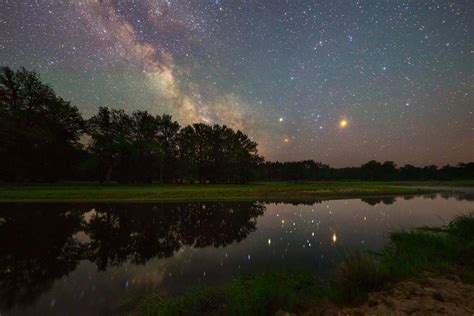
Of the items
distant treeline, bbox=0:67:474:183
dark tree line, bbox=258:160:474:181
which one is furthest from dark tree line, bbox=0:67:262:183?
dark tree line, bbox=258:160:474:181

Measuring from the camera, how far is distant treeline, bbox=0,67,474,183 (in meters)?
62.2

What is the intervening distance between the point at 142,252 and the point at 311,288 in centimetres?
895

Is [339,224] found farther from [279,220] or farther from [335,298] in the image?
[335,298]

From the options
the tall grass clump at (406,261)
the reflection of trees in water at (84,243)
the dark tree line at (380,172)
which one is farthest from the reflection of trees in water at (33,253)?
the dark tree line at (380,172)

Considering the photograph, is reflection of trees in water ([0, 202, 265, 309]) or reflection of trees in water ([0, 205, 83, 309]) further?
reflection of trees in water ([0, 202, 265, 309])

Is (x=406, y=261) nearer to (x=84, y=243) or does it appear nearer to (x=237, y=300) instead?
(x=237, y=300)

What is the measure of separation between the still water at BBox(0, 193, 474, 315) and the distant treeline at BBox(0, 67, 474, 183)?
165ft

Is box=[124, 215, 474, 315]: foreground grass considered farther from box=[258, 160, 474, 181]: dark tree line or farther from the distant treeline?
box=[258, 160, 474, 181]: dark tree line

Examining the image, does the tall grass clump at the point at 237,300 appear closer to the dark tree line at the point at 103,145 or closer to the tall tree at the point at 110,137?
the dark tree line at the point at 103,145

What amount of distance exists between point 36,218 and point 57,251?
11522mm

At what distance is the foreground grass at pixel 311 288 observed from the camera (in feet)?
20.8

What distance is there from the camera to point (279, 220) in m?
23.0

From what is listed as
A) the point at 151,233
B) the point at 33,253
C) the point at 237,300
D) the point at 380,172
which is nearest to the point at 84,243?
the point at 33,253

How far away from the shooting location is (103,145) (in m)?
79.4
